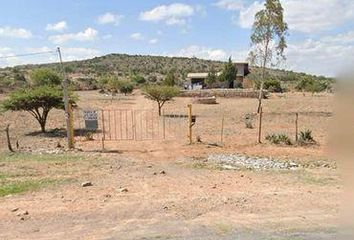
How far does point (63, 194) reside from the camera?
11.7m

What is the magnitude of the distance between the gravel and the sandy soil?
2.40 feet

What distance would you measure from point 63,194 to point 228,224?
14.6 feet

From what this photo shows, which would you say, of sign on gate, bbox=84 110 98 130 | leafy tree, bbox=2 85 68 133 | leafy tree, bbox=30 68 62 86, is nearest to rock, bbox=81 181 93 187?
sign on gate, bbox=84 110 98 130

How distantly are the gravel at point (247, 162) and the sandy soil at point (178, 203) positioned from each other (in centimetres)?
73

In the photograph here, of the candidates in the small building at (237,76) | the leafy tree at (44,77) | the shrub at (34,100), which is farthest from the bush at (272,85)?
the shrub at (34,100)

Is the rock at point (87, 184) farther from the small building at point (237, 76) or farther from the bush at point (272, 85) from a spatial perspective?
the small building at point (237, 76)

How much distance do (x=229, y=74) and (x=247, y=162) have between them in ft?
202

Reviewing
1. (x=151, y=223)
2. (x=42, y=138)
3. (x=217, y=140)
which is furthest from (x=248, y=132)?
(x=151, y=223)

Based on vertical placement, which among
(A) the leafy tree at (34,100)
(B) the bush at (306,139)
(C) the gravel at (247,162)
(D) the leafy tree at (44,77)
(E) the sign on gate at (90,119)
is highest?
(D) the leafy tree at (44,77)

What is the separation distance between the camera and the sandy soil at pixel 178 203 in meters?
8.67

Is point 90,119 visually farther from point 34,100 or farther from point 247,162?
point 247,162

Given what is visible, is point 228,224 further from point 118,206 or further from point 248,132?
point 248,132

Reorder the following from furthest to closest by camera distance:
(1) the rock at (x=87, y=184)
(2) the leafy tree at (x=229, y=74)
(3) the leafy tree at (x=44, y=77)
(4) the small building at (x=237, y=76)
→ 1. (4) the small building at (x=237, y=76)
2. (2) the leafy tree at (x=229, y=74)
3. (3) the leafy tree at (x=44, y=77)
4. (1) the rock at (x=87, y=184)

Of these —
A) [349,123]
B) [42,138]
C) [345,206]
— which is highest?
[349,123]
